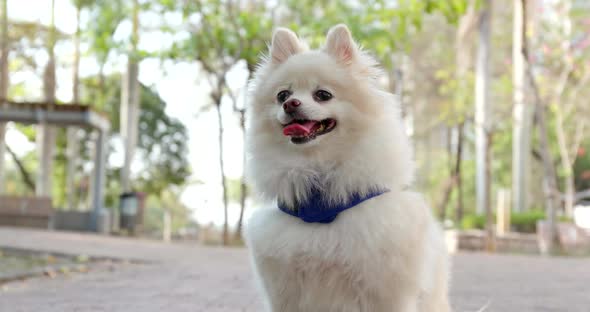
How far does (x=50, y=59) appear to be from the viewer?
23047mm

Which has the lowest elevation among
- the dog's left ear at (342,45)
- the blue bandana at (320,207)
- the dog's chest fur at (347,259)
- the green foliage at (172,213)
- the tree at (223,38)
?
the green foliage at (172,213)

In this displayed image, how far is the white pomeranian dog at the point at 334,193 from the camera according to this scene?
2799 millimetres

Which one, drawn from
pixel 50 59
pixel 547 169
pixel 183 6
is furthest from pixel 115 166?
pixel 547 169

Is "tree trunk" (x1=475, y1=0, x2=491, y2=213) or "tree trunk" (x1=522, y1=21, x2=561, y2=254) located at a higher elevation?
"tree trunk" (x1=475, y1=0, x2=491, y2=213)

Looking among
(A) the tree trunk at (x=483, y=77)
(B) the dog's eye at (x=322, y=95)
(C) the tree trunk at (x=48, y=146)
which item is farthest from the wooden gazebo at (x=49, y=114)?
(B) the dog's eye at (x=322, y=95)

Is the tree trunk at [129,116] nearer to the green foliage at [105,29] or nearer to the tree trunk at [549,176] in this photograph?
the green foliage at [105,29]

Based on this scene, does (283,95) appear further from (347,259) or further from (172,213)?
(172,213)

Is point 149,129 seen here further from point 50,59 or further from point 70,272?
A: point 70,272

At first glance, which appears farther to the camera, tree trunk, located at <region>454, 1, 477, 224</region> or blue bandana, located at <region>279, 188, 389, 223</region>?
tree trunk, located at <region>454, 1, 477, 224</region>

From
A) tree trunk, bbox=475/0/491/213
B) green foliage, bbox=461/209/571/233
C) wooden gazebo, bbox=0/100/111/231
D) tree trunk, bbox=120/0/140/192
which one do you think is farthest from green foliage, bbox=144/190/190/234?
green foliage, bbox=461/209/571/233

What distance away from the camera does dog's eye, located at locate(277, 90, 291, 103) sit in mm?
3130

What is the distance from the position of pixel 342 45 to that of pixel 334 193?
842 mm

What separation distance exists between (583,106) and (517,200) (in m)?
6.27

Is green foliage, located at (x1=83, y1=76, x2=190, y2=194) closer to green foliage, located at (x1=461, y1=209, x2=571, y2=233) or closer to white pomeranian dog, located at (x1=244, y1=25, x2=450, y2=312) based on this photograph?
green foliage, located at (x1=461, y1=209, x2=571, y2=233)
